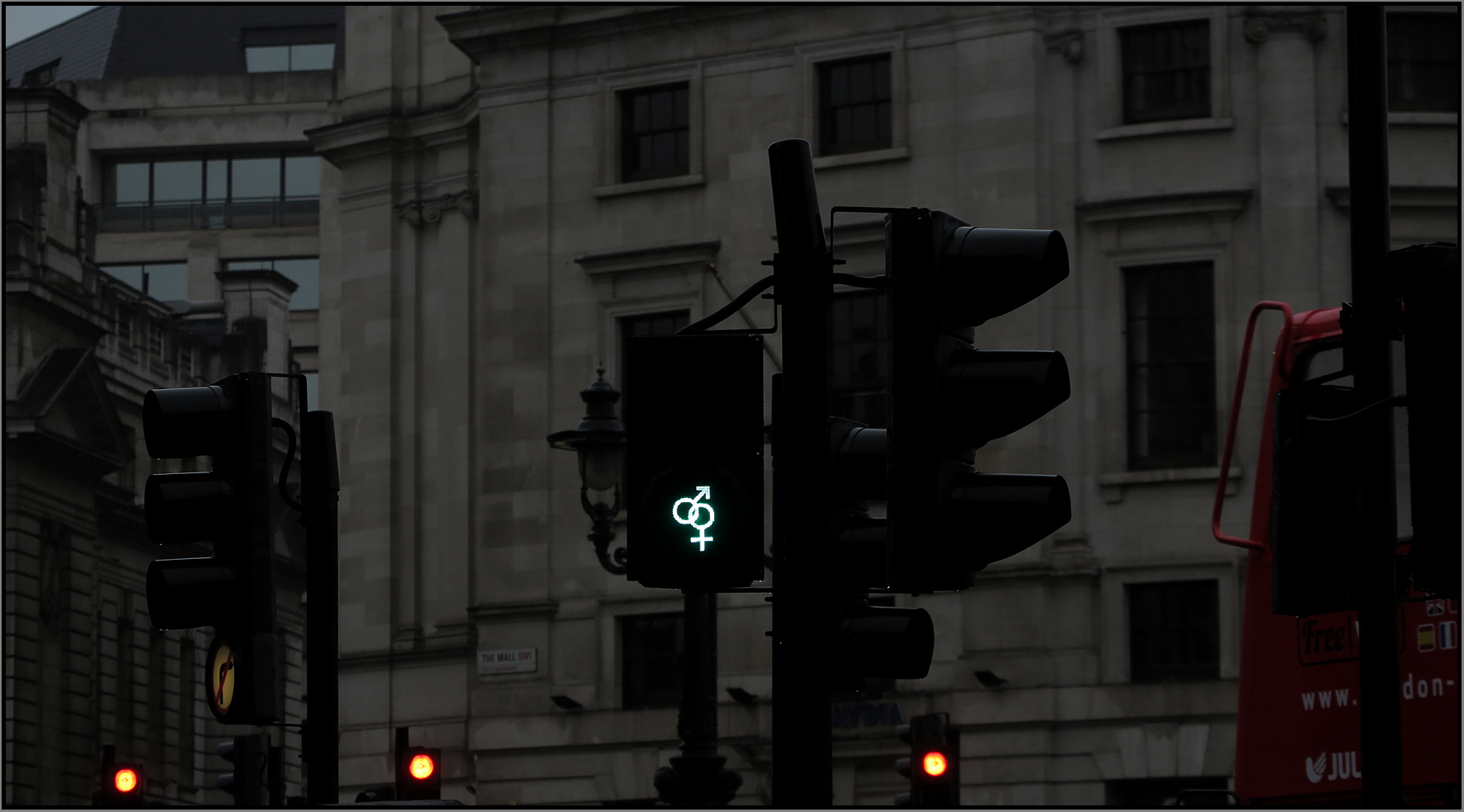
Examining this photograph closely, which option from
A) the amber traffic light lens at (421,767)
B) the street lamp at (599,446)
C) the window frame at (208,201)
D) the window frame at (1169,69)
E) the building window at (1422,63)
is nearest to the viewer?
the street lamp at (599,446)

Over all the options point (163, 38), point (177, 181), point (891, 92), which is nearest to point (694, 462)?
point (891, 92)

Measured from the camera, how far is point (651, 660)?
3556 cm

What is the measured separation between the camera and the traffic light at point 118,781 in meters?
24.7

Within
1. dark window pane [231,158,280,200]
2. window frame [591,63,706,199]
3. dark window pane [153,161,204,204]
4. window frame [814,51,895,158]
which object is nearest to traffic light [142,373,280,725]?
window frame [814,51,895,158]

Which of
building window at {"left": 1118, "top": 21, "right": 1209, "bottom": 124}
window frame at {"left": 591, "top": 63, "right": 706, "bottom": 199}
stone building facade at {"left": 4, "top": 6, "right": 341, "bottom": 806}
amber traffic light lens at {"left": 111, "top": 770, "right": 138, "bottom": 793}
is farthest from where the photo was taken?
stone building facade at {"left": 4, "top": 6, "right": 341, "bottom": 806}

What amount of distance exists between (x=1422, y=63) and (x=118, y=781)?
801 inches

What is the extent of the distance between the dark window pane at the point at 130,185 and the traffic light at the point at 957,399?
81136 millimetres

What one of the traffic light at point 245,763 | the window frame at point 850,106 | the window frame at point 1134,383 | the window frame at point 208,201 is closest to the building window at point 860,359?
the window frame at point 850,106

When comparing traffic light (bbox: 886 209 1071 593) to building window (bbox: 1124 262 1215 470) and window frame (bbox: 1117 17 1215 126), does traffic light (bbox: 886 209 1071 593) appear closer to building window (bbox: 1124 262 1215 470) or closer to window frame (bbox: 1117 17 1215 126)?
building window (bbox: 1124 262 1215 470)

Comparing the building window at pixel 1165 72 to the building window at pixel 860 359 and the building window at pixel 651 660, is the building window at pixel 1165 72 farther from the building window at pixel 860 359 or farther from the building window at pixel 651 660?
the building window at pixel 651 660

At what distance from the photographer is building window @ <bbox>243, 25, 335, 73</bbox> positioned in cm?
8531

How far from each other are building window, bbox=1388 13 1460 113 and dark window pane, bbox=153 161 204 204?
194 feet

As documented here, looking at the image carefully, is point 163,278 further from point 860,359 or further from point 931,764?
point 931,764

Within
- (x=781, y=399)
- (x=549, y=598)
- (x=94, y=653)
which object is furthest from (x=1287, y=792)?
(x=94, y=653)
